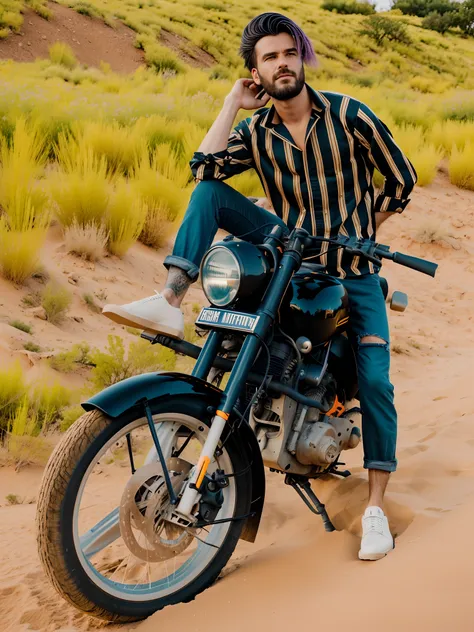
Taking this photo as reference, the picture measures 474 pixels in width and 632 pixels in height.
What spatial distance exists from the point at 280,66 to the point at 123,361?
9.37 ft

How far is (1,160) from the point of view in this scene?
7.89 m

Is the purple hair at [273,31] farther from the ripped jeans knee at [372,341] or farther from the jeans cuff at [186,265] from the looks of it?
the ripped jeans knee at [372,341]

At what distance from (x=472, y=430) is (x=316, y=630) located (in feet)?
9.37

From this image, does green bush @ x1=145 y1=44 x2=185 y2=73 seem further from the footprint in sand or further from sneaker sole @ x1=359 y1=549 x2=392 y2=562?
sneaker sole @ x1=359 y1=549 x2=392 y2=562

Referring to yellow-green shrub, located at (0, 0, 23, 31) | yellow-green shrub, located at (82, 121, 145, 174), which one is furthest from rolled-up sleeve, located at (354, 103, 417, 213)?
yellow-green shrub, located at (0, 0, 23, 31)

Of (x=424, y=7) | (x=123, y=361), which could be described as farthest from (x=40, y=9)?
(x=424, y=7)

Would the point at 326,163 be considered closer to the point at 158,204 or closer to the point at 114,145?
the point at 158,204

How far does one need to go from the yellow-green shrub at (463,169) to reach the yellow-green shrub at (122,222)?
7328 millimetres

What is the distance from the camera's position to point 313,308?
294 cm

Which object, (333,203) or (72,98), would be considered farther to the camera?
(72,98)

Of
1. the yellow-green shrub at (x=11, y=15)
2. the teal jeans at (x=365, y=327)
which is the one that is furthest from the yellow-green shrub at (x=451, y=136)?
the yellow-green shrub at (x=11, y=15)

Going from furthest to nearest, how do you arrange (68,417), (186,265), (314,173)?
(68,417) → (314,173) → (186,265)

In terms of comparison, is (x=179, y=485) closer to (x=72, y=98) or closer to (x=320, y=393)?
(x=320, y=393)

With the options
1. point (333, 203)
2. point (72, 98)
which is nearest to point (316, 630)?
point (333, 203)
